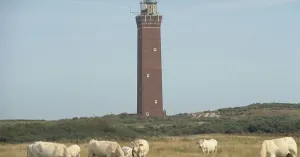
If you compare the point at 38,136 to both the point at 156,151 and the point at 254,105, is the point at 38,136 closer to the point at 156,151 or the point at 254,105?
the point at 156,151

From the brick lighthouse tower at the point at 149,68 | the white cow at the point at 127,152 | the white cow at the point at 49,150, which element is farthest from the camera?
the brick lighthouse tower at the point at 149,68

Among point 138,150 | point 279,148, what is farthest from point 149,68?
point 279,148

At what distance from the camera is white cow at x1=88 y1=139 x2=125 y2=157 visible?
107 ft

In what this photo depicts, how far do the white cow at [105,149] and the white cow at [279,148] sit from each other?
5943mm

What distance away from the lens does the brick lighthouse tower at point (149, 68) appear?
87.4 meters

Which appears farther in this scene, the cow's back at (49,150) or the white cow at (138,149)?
the white cow at (138,149)

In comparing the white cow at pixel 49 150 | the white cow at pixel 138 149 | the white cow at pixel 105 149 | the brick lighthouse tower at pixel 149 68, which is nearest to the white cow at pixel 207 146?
the white cow at pixel 138 149

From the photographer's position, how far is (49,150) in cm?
3256

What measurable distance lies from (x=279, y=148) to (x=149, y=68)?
56612mm

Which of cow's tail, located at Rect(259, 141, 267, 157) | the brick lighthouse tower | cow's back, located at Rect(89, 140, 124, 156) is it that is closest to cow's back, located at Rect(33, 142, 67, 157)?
cow's back, located at Rect(89, 140, 124, 156)

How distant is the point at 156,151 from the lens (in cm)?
3853

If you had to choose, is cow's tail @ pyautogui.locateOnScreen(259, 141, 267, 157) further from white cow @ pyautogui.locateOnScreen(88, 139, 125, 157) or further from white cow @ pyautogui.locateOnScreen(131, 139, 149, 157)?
white cow @ pyautogui.locateOnScreen(88, 139, 125, 157)

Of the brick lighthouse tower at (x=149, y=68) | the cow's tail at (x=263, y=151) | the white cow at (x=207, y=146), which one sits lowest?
the cow's tail at (x=263, y=151)

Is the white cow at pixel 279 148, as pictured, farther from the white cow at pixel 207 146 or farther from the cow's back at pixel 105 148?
the white cow at pixel 207 146
